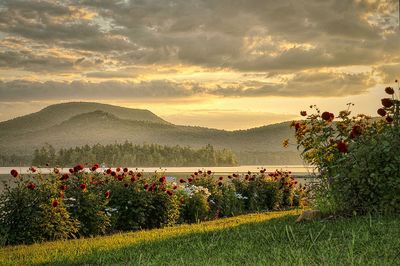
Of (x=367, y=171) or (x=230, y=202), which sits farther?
(x=230, y=202)

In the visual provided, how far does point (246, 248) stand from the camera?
842 centimetres

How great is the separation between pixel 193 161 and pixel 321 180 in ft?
120

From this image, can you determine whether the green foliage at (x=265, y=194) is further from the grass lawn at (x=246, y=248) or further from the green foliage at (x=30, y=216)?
the green foliage at (x=30, y=216)

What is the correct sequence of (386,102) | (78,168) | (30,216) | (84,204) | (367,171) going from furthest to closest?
(78,168)
(84,204)
(30,216)
(386,102)
(367,171)

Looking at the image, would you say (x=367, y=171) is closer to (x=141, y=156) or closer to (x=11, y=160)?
(x=141, y=156)

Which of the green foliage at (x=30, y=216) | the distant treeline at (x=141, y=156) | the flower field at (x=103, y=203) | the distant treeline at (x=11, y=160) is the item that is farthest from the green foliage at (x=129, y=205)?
the distant treeline at (x=11, y=160)

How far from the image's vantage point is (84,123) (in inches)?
3856

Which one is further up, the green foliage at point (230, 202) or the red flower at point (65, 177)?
the red flower at point (65, 177)

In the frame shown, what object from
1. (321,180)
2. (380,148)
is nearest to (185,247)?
(380,148)

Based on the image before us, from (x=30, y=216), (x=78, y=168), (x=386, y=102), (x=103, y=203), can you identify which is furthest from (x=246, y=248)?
(x=78, y=168)

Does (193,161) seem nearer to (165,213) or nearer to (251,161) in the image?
(251,161)

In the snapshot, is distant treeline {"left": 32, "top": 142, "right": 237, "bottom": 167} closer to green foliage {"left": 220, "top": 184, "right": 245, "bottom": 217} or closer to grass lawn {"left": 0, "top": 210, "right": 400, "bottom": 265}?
green foliage {"left": 220, "top": 184, "right": 245, "bottom": 217}

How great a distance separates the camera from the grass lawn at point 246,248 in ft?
23.8

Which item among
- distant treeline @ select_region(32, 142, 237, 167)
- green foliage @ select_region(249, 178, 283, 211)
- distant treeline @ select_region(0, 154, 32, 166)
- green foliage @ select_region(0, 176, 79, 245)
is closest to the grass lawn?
green foliage @ select_region(0, 176, 79, 245)
